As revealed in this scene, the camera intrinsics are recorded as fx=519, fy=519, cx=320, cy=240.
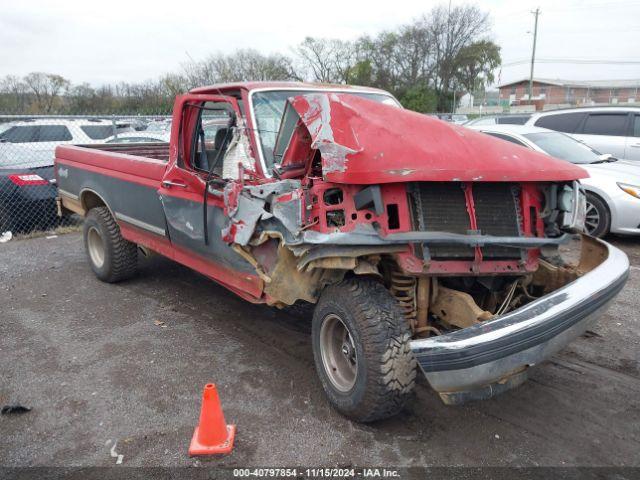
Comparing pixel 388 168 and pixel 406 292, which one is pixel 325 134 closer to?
pixel 388 168

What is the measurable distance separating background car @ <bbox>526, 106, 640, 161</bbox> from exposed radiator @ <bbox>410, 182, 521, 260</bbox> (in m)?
7.78

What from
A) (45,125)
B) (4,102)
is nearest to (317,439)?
(45,125)

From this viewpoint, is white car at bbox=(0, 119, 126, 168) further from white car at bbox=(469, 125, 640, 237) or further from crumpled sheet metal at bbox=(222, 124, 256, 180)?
white car at bbox=(469, 125, 640, 237)

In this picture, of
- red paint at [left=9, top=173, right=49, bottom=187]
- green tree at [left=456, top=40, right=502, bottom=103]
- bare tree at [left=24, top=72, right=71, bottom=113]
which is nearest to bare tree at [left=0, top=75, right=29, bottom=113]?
bare tree at [left=24, top=72, right=71, bottom=113]

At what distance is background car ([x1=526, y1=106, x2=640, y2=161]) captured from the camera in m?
9.52

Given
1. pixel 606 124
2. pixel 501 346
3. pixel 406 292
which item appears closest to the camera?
pixel 501 346

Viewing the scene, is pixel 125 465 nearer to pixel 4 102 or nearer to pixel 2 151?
pixel 2 151

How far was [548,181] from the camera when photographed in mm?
3184

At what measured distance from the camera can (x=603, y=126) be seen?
9859 millimetres

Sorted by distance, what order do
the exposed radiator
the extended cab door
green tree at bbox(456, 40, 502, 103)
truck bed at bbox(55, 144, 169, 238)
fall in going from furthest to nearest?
green tree at bbox(456, 40, 502, 103) → truck bed at bbox(55, 144, 169, 238) → the extended cab door → the exposed radiator

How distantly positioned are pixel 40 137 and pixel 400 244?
38.3 ft

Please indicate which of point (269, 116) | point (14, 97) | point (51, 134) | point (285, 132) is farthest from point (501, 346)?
point (14, 97)

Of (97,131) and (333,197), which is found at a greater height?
(333,197)

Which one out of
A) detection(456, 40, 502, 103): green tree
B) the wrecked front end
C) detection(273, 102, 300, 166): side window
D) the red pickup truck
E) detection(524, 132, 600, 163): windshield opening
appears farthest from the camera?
detection(456, 40, 502, 103): green tree
